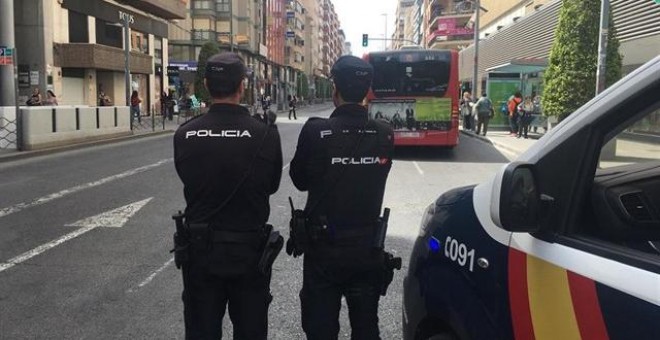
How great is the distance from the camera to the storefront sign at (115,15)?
3344 cm

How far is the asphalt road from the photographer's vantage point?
475cm

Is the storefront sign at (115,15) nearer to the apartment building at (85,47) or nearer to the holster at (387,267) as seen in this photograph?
the apartment building at (85,47)

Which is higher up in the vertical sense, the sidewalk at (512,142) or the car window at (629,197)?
the car window at (629,197)

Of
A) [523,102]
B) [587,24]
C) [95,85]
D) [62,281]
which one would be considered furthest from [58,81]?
[62,281]

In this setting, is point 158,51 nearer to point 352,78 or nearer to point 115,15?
Result: point 115,15

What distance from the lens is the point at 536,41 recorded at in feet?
107

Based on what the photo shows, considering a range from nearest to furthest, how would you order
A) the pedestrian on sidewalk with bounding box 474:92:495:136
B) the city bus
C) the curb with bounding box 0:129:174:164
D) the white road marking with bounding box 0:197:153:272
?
the white road marking with bounding box 0:197:153:272 → the curb with bounding box 0:129:174:164 → the city bus → the pedestrian on sidewalk with bounding box 474:92:495:136

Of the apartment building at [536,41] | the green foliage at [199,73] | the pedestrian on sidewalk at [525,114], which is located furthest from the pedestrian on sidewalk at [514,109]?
the green foliage at [199,73]

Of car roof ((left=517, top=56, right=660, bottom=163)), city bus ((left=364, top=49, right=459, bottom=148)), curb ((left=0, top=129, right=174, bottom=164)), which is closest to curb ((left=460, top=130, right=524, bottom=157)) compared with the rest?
city bus ((left=364, top=49, right=459, bottom=148))

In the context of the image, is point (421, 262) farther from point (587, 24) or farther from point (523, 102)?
point (523, 102)

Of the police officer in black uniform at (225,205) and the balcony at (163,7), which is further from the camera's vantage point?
the balcony at (163,7)

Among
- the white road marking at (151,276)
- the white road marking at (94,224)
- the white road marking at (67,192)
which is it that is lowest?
the white road marking at (151,276)

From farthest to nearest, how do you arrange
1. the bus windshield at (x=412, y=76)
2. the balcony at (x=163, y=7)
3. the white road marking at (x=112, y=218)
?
the balcony at (x=163, y=7), the bus windshield at (x=412, y=76), the white road marking at (x=112, y=218)

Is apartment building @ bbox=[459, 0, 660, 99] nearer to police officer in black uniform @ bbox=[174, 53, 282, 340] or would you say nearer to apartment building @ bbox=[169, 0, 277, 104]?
police officer in black uniform @ bbox=[174, 53, 282, 340]
